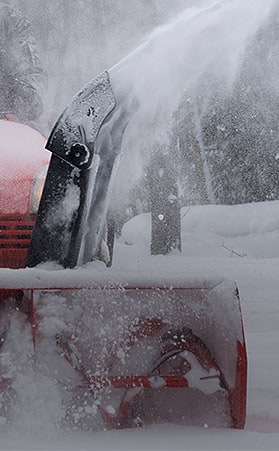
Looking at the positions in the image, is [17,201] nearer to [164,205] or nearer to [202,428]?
[202,428]

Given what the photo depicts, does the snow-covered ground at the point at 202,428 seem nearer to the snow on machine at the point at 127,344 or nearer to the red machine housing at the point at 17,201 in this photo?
the snow on machine at the point at 127,344

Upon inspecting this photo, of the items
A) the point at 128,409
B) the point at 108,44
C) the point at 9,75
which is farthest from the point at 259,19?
the point at 108,44

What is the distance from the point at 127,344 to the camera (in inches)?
67.1

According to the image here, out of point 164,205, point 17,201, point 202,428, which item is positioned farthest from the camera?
point 164,205

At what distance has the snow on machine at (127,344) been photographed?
1.60 metres

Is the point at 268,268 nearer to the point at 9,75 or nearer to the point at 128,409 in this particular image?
the point at 9,75

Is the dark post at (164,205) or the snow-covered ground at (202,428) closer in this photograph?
the snow-covered ground at (202,428)

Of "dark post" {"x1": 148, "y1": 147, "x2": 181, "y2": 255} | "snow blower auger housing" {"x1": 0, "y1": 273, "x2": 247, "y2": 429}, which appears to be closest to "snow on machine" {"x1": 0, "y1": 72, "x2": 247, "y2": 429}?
"snow blower auger housing" {"x1": 0, "y1": 273, "x2": 247, "y2": 429}

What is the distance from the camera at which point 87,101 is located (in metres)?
1.97

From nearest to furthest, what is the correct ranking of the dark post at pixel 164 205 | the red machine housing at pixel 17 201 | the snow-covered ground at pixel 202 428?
the snow-covered ground at pixel 202 428 < the red machine housing at pixel 17 201 < the dark post at pixel 164 205

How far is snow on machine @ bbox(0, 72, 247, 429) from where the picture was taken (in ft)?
5.24

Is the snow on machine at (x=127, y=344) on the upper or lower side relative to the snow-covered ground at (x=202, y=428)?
upper

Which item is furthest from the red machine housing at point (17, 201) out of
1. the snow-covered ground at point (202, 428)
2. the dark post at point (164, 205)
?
the dark post at point (164, 205)

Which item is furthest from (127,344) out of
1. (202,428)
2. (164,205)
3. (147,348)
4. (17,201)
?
(164,205)
